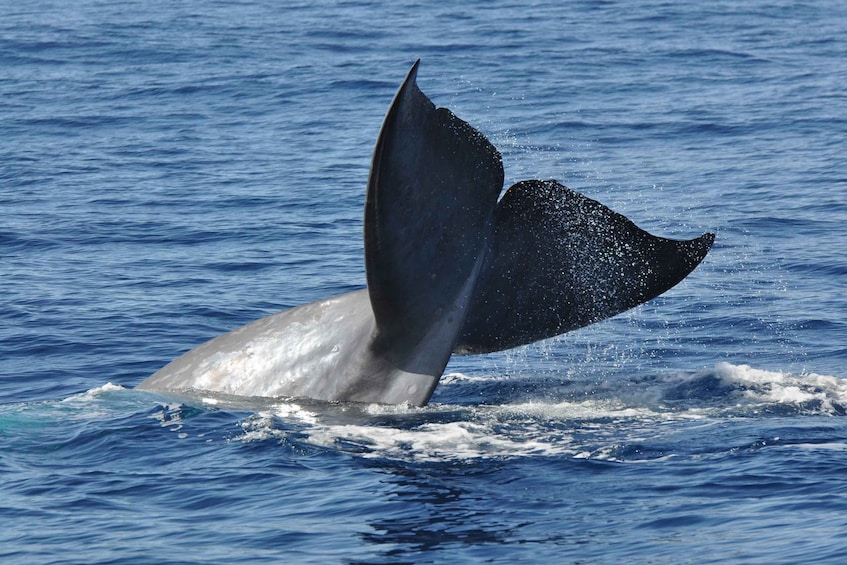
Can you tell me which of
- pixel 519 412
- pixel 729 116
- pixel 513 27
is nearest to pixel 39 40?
pixel 513 27

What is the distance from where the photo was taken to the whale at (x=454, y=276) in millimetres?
8500

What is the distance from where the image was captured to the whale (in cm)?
850

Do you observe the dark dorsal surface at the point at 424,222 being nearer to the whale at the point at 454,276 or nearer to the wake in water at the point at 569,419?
the whale at the point at 454,276

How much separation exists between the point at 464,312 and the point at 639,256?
3.95ft

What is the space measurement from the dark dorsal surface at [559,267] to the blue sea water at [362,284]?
2.63 ft

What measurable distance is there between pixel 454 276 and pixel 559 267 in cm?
81

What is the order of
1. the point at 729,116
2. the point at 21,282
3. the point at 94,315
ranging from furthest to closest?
the point at 729,116, the point at 21,282, the point at 94,315

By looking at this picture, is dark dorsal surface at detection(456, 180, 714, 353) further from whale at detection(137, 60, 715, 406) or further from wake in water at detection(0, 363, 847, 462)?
wake in water at detection(0, 363, 847, 462)

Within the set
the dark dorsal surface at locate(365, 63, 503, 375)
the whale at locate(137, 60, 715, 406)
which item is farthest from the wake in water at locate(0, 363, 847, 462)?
the dark dorsal surface at locate(365, 63, 503, 375)

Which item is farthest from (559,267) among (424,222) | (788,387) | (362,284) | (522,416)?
(362,284)

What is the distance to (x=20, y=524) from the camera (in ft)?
27.9

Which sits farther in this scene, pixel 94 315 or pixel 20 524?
pixel 94 315

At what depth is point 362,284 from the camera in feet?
52.5

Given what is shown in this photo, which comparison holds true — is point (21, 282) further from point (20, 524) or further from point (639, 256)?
point (639, 256)
